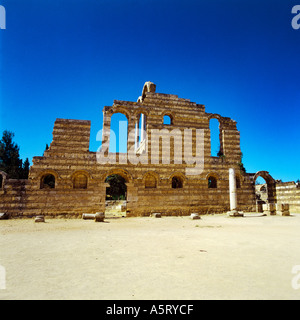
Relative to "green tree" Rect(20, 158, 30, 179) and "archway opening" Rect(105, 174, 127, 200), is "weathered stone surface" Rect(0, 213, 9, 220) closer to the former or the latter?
"green tree" Rect(20, 158, 30, 179)

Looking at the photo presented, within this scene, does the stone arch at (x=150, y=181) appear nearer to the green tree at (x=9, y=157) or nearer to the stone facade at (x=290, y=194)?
the stone facade at (x=290, y=194)

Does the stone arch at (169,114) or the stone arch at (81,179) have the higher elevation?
the stone arch at (169,114)

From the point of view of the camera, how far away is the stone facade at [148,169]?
14.8 metres

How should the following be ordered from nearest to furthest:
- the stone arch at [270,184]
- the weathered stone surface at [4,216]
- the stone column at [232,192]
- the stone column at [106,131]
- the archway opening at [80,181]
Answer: the weathered stone surface at [4,216], the archway opening at [80,181], the stone column at [232,192], the stone column at [106,131], the stone arch at [270,184]

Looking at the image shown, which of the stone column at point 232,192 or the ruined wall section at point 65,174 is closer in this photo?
the ruined wall section at point 65,174

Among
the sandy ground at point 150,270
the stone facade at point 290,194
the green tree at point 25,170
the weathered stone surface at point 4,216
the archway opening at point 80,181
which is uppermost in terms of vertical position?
the green tree at point 25,170

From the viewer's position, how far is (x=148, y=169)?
54.1ft

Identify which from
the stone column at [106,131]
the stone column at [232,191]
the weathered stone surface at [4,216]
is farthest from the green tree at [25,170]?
the stone column at [232,191]

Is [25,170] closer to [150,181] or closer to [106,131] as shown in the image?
[106,131]

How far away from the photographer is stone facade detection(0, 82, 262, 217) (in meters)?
14.8
